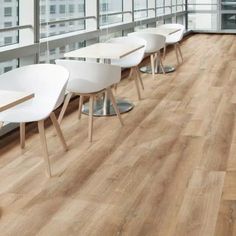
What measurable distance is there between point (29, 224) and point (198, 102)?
356 cm

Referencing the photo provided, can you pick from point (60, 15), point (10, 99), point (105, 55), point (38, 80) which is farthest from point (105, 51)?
point (10, 99)

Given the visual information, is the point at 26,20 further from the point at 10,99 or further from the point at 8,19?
the point at 10,99

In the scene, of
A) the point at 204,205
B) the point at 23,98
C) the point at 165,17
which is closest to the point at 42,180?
the point at 23,98

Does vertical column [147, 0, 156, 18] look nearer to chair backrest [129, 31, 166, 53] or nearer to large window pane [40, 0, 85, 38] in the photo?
chair backrest [129, 31, 166, 53]

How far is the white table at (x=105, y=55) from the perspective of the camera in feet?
15.5

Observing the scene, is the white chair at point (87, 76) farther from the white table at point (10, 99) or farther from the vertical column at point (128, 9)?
the vertical column at point (128, 9)

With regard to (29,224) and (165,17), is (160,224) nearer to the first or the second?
(29,224)

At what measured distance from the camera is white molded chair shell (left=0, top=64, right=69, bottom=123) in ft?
10.8

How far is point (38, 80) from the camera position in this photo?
11.7 feet

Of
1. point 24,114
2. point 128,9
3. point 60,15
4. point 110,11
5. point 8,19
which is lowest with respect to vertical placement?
point 24,114

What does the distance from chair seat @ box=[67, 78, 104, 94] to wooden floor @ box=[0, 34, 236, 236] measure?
45cm

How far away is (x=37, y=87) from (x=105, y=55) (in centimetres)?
135

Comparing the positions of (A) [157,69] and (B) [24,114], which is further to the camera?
(A) [157,69]

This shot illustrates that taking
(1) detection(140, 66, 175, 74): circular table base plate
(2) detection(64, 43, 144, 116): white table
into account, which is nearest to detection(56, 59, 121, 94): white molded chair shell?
(2) detection(64, 43, 144, 116): white table
